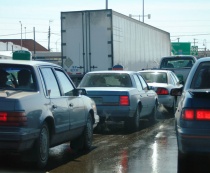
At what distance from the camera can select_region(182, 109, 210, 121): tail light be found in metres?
7.25

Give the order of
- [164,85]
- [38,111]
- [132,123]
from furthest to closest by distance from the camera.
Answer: [164,85] → [132,123] → [38,111]

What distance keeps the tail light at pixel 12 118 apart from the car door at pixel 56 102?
2.94 feet

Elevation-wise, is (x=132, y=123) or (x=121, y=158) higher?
(x=132, y=123)

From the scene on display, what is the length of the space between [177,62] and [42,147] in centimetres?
1769

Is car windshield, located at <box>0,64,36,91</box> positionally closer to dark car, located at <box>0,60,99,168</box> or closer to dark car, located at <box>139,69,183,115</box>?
dark car, located at <box>0,60,99,168</box>

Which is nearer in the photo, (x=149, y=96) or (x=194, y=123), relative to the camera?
(x=194, y=123)

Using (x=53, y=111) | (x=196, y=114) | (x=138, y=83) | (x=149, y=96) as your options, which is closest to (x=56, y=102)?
(x=53, y=111)

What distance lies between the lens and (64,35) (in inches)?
929

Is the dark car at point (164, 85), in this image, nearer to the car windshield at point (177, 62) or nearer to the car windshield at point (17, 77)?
the car windshield at point (177, 62)

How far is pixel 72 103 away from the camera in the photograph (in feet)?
32.1

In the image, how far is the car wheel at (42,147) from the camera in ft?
27.2

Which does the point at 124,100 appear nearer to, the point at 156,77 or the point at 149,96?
the point at 149,96

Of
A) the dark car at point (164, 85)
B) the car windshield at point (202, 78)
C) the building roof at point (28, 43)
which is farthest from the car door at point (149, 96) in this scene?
the building roof at point (28, 43)

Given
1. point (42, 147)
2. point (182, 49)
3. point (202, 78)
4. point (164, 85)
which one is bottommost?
point (42, 147)
